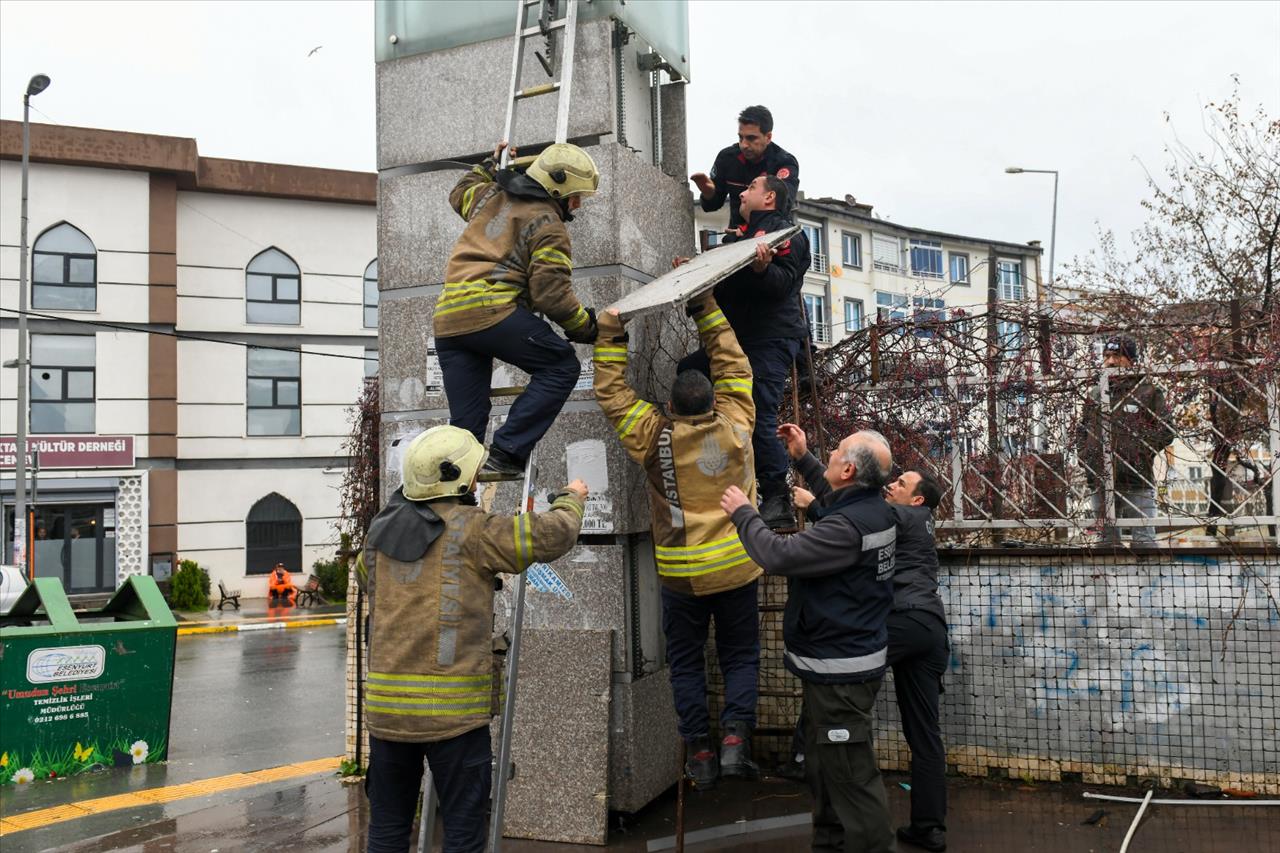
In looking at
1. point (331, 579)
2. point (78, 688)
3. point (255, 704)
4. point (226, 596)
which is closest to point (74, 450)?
point (226, 596)

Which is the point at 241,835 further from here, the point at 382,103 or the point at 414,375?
the point at 382,103

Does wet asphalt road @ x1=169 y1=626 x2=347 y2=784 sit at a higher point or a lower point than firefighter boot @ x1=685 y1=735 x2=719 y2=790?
lower

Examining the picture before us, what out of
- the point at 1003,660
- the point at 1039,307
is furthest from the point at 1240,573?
the point at 1039,307

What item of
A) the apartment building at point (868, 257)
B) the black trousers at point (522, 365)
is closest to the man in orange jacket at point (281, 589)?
the black trousers at point (522, 365)

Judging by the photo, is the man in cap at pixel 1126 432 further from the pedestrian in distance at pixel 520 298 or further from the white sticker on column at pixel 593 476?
the pedestrian in distance at pixel 520 298

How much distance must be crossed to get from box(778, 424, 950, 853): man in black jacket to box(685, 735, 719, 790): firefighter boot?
42.1 inches

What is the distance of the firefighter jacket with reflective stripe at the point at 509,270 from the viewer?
4816 mm

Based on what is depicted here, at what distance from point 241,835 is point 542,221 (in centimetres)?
388

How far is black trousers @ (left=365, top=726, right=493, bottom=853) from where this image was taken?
4.05 meters

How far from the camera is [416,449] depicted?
4.16 meters

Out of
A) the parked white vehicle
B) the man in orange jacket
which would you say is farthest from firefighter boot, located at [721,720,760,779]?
the man in orange jacket

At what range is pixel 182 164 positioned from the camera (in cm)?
2486

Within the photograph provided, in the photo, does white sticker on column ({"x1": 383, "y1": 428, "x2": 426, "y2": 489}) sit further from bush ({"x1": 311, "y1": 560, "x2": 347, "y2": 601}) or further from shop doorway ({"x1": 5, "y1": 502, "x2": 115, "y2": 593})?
shop doorway ({"x1": 5, "y1": 502, "x2": 115, "y2": 593})

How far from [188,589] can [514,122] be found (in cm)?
2170
